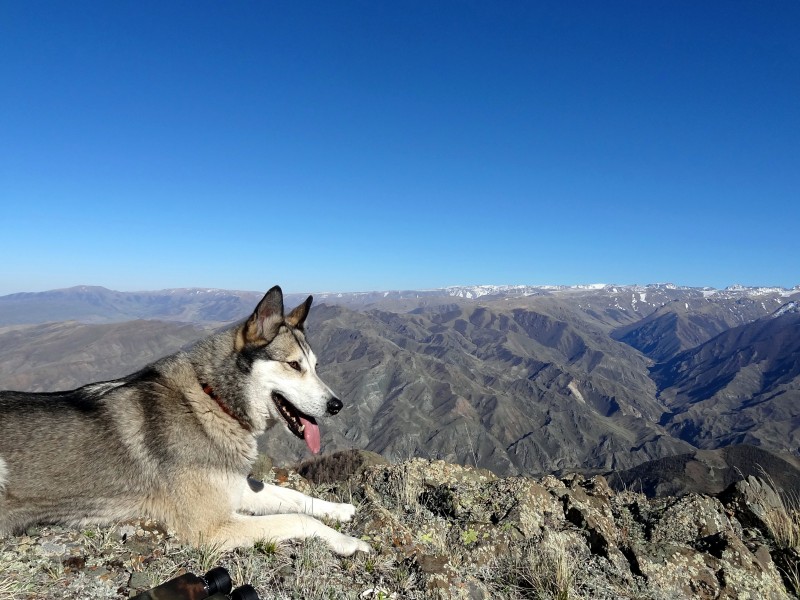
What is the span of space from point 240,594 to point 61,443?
3.09m

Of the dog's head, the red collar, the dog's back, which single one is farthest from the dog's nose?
the dog's back

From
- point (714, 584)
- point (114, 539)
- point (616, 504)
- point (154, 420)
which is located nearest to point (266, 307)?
point (154, 420)

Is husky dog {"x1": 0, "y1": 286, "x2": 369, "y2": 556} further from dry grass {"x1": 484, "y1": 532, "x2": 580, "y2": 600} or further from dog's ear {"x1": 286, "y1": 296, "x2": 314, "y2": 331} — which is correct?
dry grass {"x1": 484, "y1": 532, "x2": 580, "y2": 600}

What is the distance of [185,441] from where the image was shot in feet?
19.0

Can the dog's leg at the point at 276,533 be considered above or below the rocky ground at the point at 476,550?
above

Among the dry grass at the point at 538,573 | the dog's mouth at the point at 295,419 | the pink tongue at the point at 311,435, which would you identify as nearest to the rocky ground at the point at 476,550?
the dry grass at the point at 538,573

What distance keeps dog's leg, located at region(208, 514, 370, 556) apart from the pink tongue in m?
1.02

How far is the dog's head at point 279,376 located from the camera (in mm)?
6180

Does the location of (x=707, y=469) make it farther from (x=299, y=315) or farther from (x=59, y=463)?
(x=59, y=463)

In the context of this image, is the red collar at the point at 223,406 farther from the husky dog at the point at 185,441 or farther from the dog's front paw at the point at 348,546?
the dog's front paw at the point at 348,546

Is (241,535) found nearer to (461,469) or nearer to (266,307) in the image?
(266,307)

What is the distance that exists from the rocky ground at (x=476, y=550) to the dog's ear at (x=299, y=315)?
3151 millimetres

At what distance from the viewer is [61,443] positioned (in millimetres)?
5215

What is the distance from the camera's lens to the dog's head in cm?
618
